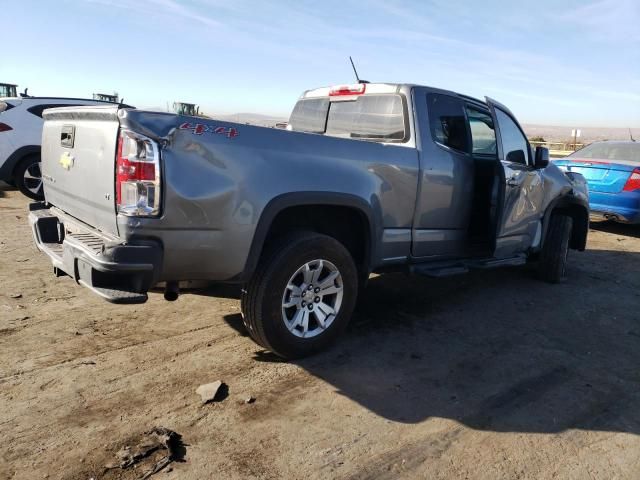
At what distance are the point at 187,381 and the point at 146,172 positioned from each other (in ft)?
4.52

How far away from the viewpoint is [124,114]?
287 centimetres

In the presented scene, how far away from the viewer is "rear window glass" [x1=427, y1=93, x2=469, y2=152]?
15.0ft

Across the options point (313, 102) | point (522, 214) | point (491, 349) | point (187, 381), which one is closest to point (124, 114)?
point (187, 381)

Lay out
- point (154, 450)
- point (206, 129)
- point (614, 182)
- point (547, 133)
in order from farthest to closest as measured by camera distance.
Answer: point (547, 133) → point (614, 182) → point (206, 129) → point (154, 450)

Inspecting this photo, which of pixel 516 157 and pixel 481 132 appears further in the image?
pixel 516 157

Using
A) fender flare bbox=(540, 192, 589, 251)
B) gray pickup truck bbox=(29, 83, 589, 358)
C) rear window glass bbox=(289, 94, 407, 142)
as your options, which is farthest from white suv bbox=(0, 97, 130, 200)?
fender flare bbox=(540, 192, 589, 251)

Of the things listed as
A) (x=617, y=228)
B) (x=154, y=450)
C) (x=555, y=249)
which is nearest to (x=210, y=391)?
(x=154, y=450)

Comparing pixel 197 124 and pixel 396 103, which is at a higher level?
pixel 396 103

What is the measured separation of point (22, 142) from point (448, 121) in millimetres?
7543

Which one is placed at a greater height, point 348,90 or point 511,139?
point 348,90

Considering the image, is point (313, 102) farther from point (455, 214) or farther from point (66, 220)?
point (66, 220)

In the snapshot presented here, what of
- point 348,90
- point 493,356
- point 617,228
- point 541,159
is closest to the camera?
point 493,356

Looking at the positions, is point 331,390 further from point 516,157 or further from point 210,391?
point 516,157

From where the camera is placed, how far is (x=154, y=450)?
2.66m
